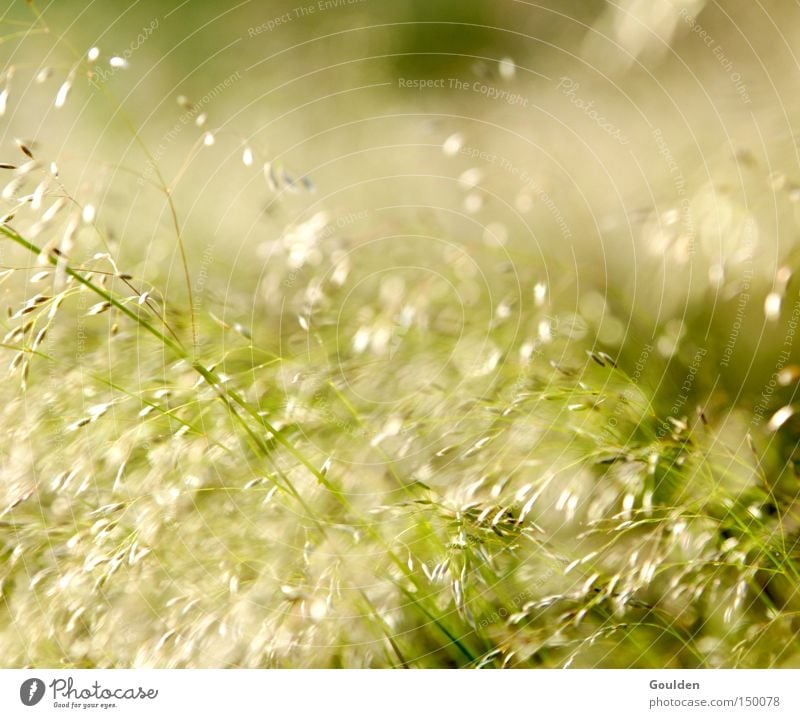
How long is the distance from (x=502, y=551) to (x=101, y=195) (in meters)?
0.95

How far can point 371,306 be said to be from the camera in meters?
1.23

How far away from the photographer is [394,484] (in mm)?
1135

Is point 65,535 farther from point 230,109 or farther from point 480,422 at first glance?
point 230,109

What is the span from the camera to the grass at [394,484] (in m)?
1.06

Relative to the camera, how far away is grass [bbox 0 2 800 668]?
3.48 ft
